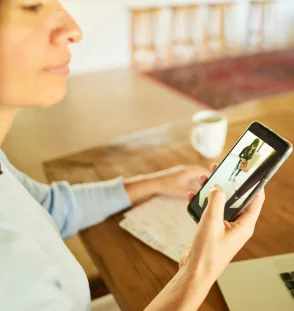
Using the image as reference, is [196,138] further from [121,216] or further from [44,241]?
[44,241]

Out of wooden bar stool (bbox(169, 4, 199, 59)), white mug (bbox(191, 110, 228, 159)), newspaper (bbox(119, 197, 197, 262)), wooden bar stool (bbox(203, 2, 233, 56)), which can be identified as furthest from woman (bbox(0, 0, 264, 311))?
wooden bar stool (bbox(203, 2, 233, 56))

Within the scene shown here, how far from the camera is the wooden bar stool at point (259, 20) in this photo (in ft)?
16.7

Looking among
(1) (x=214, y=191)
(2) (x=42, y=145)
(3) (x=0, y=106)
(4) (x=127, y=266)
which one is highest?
(3) (x=0, y=106)

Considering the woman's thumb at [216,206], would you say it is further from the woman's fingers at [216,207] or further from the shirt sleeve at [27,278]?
the shirt sleeve at [27,278]

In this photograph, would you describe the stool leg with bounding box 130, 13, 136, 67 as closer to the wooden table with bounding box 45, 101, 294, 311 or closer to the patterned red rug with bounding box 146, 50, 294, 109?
the patterned red rug with bounding box 146, 50, 294, 109

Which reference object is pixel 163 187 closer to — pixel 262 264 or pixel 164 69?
pixel 262 264

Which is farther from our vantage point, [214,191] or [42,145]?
[42,145]

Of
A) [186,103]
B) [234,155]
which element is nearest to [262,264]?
[234,155]

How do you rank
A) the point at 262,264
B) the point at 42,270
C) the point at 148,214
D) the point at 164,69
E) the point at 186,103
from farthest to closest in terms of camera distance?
the point at 164,69 < the point at 186,103 < the point at 148,214 < the point at 262,264 < the point at 42,270

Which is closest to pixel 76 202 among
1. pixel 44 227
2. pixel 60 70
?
pixel 44 227

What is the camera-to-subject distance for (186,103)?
296 cm

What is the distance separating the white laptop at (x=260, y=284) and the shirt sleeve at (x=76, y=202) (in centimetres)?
29

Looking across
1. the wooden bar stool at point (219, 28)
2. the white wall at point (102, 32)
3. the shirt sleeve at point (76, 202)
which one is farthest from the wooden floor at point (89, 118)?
the wooden bar stool at point (219, 28)

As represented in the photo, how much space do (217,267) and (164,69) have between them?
12.1 feet
